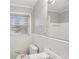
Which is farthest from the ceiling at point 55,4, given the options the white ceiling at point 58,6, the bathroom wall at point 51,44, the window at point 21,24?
the bathroom wall at point 51,44

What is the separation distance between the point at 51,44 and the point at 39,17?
0.51m

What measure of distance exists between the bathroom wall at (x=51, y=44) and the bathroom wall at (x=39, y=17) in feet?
0.39

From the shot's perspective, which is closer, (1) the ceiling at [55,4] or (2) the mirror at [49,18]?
(1) the ceiling at [55,4]

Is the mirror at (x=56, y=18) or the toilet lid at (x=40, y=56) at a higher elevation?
the mirror at (x=56, y=18)

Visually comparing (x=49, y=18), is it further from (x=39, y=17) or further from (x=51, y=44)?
(x=51, y=44)

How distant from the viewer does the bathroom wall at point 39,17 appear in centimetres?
130

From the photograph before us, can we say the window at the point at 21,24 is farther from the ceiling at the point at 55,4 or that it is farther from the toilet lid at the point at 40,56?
the toilet lid at the point at 40,56

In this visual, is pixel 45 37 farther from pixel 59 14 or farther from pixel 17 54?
pixel 17 54

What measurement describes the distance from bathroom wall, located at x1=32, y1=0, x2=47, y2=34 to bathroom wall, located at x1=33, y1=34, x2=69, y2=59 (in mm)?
118

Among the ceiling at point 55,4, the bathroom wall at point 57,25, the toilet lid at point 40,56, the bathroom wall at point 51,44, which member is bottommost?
the toilet lid at point 40,56

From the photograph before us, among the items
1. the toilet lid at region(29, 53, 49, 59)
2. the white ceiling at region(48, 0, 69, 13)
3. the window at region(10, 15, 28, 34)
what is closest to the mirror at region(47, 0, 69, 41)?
the white ceiling at region(48, 0, 69, 13)

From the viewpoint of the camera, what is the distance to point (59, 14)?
136 cm

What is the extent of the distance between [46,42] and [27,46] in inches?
16.3
